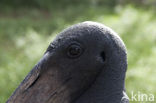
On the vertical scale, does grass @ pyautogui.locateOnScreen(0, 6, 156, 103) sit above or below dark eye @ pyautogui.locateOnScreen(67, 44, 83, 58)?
above

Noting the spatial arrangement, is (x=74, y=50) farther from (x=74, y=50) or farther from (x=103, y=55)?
(x=103, y=55)

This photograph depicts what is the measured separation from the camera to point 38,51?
5.63 m

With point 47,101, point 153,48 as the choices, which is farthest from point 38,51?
point 47,101

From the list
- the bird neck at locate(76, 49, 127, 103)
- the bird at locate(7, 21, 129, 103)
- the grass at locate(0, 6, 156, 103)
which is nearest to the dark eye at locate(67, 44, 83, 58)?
the bird at locate(7, 21, 129, 103)

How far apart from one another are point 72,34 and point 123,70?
10.4 inches

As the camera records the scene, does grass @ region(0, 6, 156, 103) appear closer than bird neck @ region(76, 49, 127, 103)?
No

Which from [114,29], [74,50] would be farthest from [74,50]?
[114,29]

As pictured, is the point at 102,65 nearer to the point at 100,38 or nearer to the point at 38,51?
the point at 100,38

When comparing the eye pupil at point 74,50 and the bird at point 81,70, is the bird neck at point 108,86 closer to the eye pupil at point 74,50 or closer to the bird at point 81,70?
the bird at point 81,70

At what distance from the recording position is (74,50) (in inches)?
65.3

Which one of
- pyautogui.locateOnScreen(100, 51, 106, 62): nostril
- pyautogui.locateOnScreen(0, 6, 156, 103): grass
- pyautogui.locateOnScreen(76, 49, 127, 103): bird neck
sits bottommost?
pyautogui.locateOnScreen(76, 49, 127, 103): bird neck

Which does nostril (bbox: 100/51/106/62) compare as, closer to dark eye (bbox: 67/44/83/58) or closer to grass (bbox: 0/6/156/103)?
dark eye (bbox: 67/44/83/58)

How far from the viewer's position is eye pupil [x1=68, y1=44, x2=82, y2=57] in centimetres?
166

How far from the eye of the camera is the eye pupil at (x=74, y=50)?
166 centimetres
